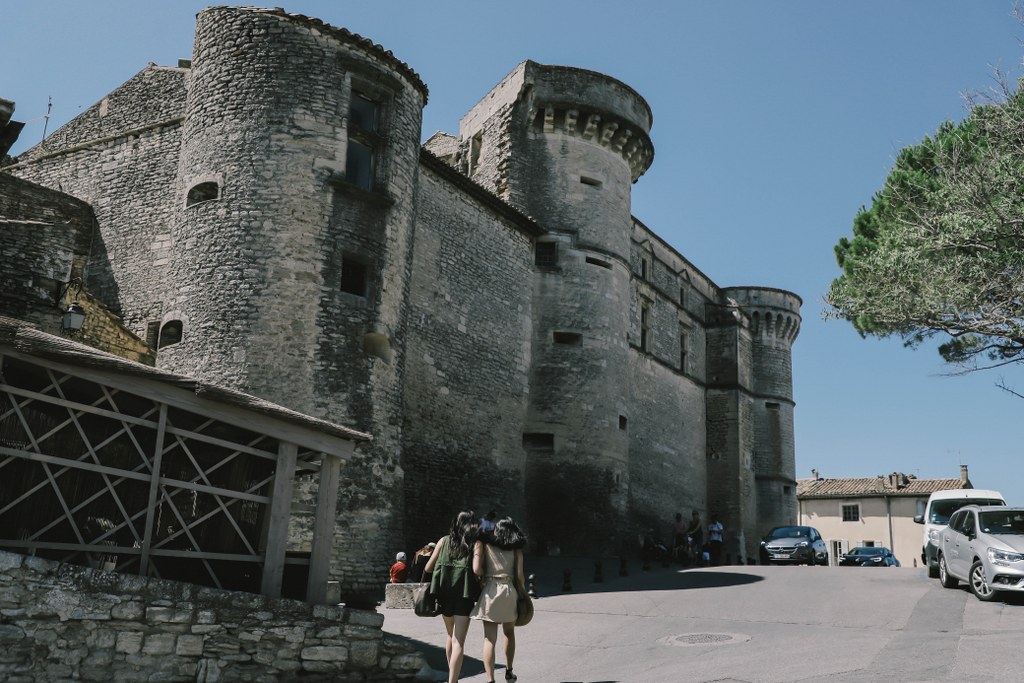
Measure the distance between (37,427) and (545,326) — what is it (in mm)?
15965

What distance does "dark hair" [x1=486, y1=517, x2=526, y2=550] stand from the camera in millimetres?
7863

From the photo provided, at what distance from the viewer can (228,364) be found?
48.8ft

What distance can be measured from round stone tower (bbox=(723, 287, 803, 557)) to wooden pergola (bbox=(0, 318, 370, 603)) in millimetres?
27863

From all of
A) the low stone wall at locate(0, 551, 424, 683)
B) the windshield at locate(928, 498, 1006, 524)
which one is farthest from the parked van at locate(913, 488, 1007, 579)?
the low stone wall at locate(0, 551, 424, 683)

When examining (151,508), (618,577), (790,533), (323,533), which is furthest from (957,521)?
(790,533)

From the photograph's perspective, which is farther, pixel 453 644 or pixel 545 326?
pixel 545 326

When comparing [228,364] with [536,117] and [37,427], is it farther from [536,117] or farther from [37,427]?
[536,117]

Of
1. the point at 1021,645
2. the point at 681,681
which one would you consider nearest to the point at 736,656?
the point at 681,681

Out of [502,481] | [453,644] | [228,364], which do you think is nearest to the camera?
[453,644]

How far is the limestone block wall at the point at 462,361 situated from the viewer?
18.9 m

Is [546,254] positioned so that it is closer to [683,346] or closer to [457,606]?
[683,346]

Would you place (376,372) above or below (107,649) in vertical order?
above

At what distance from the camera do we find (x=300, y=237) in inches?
618

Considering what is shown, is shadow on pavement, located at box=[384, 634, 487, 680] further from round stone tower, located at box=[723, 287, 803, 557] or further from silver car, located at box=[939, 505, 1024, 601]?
round stone tower, located at box=[723, 287, 803, 557]
